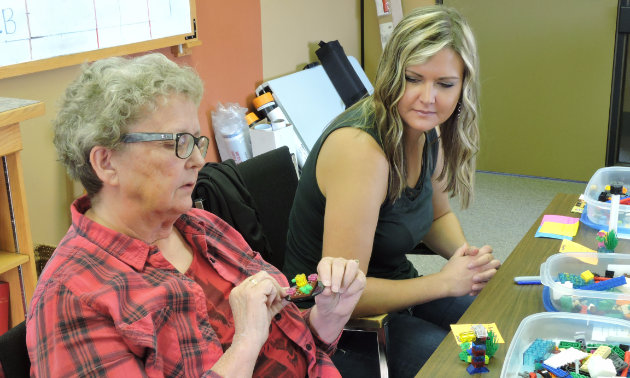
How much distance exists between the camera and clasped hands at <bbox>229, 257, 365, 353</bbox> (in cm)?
114

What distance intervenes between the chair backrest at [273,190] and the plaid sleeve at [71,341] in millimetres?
1018

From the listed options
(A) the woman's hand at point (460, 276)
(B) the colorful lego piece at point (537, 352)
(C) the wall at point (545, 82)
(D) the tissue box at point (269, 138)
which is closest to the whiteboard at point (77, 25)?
(D) the tissue box at point (269, 138)

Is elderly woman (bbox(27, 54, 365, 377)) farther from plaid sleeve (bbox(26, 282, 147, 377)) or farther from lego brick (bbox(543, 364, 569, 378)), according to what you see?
lego brick (bbox(543, 364, 569, 378))

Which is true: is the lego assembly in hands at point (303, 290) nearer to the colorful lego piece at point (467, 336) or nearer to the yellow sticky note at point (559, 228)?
the colorful lego piece at point (467, 336)

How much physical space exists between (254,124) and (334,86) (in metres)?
0.88

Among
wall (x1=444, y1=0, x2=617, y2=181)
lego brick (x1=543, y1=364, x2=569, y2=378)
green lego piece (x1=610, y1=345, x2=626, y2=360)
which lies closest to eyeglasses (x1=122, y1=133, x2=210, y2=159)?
lego brick (x1=543, y1=364, x2=569, y2=378)

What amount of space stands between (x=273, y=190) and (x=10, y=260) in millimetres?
849

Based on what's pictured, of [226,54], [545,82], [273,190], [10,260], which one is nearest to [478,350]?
[273,190]

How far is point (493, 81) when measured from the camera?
14.8 feet

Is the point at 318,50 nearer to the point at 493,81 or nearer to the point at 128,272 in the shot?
the point at 493,81

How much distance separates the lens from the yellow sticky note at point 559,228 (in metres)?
1.73

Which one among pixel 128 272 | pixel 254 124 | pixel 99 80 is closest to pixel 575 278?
pixel 128 272

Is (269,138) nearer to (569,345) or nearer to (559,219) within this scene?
(559,219)

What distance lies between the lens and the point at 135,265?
1124 mm
